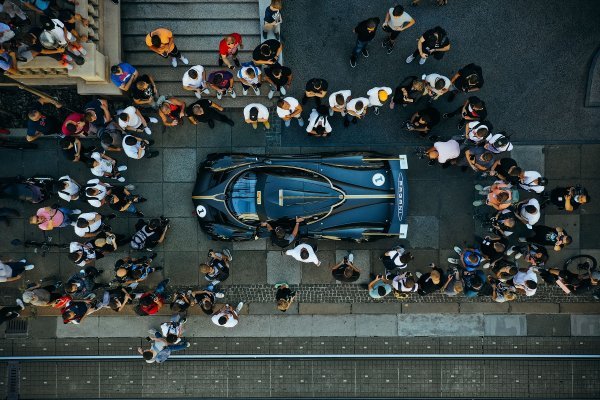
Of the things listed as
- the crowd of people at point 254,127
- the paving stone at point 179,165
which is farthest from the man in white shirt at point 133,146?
the paving stone at point 179,165

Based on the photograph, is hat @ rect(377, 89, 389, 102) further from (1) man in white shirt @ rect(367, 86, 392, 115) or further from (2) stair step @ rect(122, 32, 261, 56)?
(2) stair step @ rect(122, 32, 261, 56)

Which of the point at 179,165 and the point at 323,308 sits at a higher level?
the point at 179,165

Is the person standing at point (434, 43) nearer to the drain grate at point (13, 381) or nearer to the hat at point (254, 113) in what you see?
the hat at point (254, 113)

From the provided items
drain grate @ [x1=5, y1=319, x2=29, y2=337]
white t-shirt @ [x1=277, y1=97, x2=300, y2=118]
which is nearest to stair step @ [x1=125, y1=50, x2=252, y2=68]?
white t-shirt @ [x1=277, y1=97, x2=300, y2=118]

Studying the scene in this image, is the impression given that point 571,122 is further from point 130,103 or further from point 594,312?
point 130,103

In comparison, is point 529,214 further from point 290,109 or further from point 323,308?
point 290,109

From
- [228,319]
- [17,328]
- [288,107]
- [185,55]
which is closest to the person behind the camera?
[288,107]

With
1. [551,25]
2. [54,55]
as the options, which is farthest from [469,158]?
[54,55]

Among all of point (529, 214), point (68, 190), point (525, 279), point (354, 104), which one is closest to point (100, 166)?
point (68, 190)
